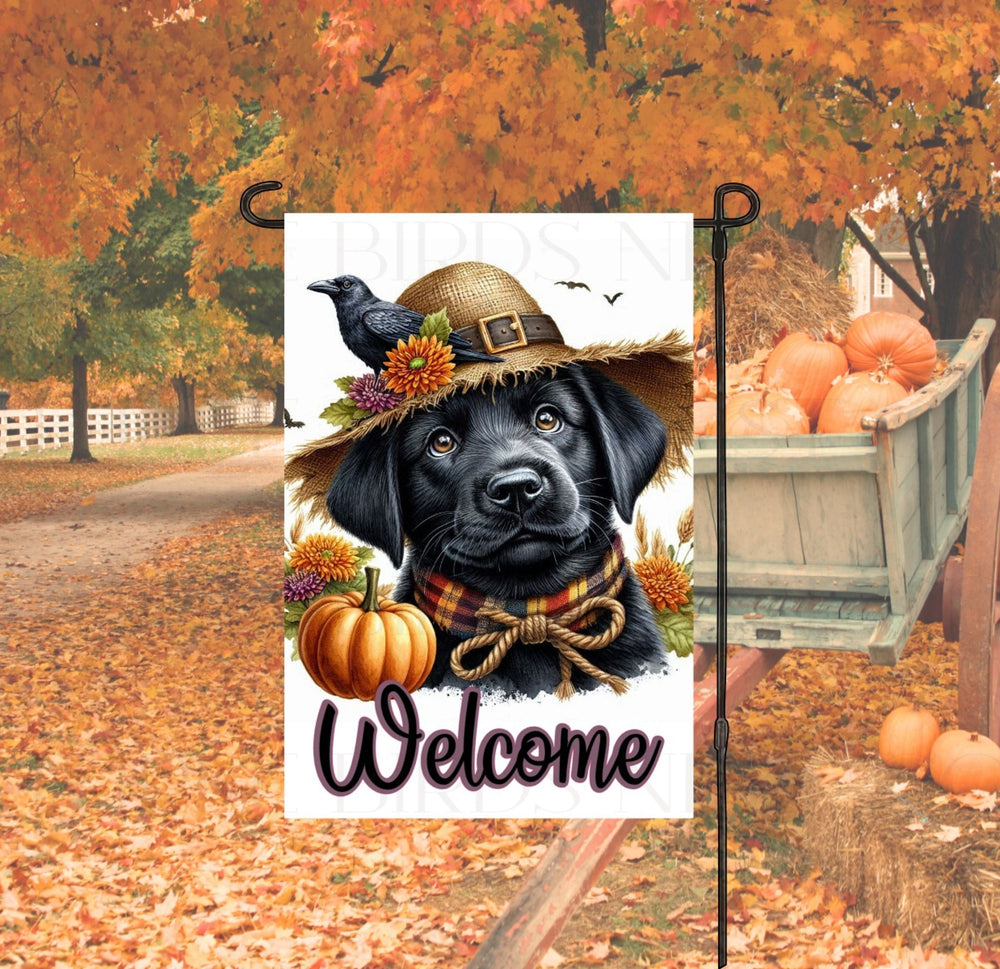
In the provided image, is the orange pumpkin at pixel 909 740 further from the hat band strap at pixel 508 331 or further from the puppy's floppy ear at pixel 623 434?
the hat band strap at pixel 508 331

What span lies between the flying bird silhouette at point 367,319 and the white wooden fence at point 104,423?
19.0m

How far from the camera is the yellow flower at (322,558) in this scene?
2768 mm

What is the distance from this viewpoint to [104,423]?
2644 centimetres

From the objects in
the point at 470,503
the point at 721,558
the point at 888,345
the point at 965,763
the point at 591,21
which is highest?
the point at 591,21

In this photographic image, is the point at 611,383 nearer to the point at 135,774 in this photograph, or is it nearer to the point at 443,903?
the point at 443,903

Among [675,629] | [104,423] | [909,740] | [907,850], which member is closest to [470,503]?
[675,629]

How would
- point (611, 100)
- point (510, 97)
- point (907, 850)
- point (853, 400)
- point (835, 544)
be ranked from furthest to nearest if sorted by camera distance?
1. point (611, 100)
2. point (510, 97)
3. point (853, 400)
4. point (835, 544)
5. point (907, 850)

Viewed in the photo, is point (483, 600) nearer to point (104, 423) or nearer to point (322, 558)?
point (322, 558)

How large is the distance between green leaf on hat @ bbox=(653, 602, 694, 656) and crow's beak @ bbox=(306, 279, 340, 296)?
1.26 m

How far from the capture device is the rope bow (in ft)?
9.13

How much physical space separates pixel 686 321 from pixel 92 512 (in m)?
10.7

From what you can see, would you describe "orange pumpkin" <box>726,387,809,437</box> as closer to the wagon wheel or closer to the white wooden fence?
the wagon wheel

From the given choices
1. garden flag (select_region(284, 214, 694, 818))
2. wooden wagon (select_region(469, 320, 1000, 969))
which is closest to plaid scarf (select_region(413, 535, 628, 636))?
garden flag (select_region(284, 214, 694, 818))

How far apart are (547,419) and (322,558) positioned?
728mm
